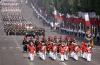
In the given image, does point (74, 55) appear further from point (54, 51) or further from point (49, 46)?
point (49, 46)

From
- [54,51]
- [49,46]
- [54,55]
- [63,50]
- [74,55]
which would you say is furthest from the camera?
[49,46]

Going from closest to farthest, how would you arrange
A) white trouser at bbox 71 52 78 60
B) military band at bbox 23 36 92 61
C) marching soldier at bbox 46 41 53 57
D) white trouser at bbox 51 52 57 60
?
military band at bbox 23 36 92 61, white trouser at bbox 71 52 78 60, white trouser at bbox 51 52 57 60, marching soldier at bbox 46 41 53 57

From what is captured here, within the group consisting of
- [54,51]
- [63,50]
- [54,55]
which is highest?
[63,50]

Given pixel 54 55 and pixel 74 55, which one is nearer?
pixel 74 55

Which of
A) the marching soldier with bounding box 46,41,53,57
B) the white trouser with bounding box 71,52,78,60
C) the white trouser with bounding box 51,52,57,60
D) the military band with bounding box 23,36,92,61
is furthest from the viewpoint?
the marching soldier with bounding box 46,41,53,57

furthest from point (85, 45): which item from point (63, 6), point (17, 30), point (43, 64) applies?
point (63, 6)

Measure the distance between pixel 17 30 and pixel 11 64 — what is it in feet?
217

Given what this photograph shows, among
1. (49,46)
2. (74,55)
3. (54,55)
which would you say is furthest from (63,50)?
(49,46)

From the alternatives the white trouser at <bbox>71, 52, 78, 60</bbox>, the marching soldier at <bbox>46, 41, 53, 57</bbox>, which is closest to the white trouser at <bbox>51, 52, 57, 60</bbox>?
the marching soldier at <bbox>46, 41, 53, 57</bbox>

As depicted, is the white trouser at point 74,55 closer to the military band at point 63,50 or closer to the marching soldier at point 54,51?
the military band at point 63,50

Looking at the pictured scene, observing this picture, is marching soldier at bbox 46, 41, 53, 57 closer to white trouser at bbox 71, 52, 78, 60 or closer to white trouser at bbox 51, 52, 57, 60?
white trouser at bbox 51, 52, 57, 60

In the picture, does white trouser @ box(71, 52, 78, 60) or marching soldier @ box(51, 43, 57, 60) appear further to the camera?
marching soldier @ box(51, 43, 57, 60)

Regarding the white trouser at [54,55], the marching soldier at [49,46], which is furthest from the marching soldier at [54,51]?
the marching soldier at [49,46]

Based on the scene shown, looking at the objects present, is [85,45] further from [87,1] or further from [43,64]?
[87,1]
